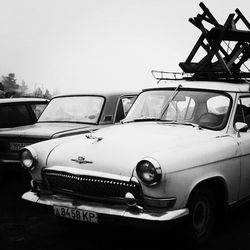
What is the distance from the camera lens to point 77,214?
4055 millimetres

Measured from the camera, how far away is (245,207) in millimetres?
5742

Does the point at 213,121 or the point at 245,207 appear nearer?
the point at 213,121

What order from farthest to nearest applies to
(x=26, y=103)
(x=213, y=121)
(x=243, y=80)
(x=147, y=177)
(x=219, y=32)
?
(x=26, y=103)
(x=219, y=32)
(x=243, y=80)
(x=213, y=121)
(x=147, y=177)

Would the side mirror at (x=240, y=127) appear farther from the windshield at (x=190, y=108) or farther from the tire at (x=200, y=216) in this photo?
the tire at (x=200, y=216)

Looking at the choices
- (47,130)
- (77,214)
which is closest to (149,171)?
(77,214)

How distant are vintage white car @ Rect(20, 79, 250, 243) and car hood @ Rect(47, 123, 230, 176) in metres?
0.01

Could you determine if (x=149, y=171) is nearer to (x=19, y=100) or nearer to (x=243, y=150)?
(x=243, y=150)

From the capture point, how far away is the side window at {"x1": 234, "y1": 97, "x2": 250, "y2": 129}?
5055 mm

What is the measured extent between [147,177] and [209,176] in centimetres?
75

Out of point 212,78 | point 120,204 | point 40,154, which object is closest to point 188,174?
point 120,204

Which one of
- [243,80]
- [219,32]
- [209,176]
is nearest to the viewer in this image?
[209,176]

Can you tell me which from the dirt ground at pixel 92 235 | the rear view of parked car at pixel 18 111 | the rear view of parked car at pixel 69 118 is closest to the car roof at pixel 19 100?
the rear view of parked car at pixel 18 111

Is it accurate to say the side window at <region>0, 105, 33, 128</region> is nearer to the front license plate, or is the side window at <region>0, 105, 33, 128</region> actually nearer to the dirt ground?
the dirt ground

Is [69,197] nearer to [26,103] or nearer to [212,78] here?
[212,78]
